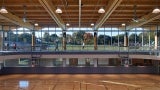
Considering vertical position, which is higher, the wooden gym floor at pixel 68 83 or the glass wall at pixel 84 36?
the glass wall at pixel 84 36

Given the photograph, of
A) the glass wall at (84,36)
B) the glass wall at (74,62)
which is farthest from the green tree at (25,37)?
the glass wall at (74,62)

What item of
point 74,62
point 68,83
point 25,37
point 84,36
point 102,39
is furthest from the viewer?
point 102,39

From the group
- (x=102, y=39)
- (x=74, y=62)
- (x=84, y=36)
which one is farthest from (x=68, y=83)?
(x=102, y=39)

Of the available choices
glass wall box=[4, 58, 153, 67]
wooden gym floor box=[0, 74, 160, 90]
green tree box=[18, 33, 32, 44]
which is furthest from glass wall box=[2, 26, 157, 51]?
wooden gym floor box=[0, 74, 160, 90]

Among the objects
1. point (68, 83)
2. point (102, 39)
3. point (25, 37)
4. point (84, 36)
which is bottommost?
point (68, 83)

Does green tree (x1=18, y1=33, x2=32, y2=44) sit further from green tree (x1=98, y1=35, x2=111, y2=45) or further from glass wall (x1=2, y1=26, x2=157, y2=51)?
green tree (x1=98, y1=35, x2=111, y2=45)

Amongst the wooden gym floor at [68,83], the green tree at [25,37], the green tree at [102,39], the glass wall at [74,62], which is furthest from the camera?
the green tree at [102,39]

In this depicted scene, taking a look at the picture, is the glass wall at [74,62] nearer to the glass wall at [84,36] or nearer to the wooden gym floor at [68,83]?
the glass wall at [84,36]

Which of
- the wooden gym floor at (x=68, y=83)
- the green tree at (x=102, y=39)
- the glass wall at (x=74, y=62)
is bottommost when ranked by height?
the wooden gym floor at (x=68, y=83)

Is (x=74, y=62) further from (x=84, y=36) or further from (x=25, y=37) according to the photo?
(x=25, y=37)

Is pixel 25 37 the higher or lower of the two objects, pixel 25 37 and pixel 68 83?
the higher

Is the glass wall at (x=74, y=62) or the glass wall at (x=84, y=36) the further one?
the glass wall at (x=84, y=36)

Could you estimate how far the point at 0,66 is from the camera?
29.5 meters

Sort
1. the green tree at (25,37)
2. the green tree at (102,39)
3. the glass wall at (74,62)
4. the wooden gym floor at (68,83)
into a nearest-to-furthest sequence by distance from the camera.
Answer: the wooden gym floor at (68,83)
the glass wall at (74,62)
the green tree at (25,37)
the green tree at (102,39)
